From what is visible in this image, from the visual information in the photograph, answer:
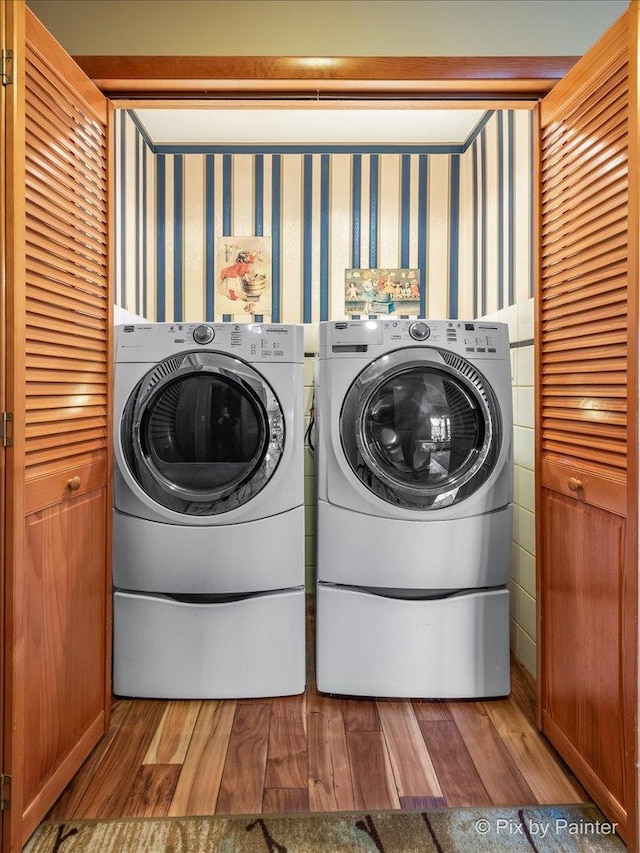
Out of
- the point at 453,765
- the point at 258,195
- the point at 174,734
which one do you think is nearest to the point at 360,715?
the point at 453,765

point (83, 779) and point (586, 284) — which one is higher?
point (586, 284)

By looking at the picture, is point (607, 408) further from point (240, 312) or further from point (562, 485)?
point (240, 312)

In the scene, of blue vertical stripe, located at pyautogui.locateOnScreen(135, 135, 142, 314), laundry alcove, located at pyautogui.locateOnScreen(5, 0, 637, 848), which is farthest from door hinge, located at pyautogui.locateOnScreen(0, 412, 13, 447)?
blue vertical stripe, located at pyautogui.locateOnScreen(135, 135, 142, 314)

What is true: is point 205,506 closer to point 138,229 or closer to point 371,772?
point 371,772

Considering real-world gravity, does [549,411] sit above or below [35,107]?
below

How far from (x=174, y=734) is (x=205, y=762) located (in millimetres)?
191

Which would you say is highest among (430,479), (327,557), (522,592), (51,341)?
(51,341)

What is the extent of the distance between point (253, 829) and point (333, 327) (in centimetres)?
150

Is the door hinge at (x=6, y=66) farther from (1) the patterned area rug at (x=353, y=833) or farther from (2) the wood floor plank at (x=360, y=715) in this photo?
(2) the wood floor plank at (x=360, y=715)

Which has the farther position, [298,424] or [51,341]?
[298,424]

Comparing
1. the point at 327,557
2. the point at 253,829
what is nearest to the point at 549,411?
the point at 327,557

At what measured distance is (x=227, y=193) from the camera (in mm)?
3186

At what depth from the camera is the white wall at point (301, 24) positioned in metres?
1.63

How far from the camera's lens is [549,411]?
176 centimetres
